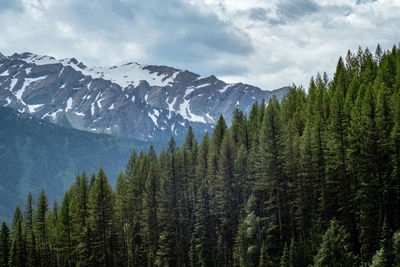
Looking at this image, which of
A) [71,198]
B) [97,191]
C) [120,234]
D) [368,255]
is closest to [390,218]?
[368,255]

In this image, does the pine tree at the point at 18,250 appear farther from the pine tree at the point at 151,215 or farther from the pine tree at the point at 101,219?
the pine tree at the point at 151,215

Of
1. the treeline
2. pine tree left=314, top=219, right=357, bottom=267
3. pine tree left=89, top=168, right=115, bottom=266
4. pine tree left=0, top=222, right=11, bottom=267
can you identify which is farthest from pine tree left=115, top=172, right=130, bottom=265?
pine tree left=314, top=219, right=357, bottom=267

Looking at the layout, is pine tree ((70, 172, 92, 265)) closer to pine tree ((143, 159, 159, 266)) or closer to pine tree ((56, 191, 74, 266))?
pine tree ((56, 191, 74, 266))

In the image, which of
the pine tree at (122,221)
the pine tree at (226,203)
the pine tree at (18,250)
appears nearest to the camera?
the pine tree at (226,203)

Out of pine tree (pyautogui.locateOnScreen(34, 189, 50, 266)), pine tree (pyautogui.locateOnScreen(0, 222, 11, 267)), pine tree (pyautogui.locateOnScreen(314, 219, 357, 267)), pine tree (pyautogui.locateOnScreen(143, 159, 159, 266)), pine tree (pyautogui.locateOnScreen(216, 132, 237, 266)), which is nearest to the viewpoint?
pine tree (pyautogui.locateOnScreen(314, 219, 357, 267))

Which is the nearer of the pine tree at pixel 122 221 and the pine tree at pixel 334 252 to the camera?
the pine tree at pixel 334 252

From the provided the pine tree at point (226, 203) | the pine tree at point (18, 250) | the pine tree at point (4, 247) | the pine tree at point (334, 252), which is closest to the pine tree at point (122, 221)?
the pine tree at point (18, 250)

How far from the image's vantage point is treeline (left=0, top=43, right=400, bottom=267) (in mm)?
40156

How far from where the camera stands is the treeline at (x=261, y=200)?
1581 inches

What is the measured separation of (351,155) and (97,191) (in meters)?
33.6

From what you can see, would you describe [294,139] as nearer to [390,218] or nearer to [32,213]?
[390,218]

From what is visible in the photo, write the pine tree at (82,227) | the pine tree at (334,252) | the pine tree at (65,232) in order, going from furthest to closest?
the pine tree at (65,232)
the pine tree at (82,227)
the pine tree at (334,252)

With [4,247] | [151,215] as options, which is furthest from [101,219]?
[4,247]

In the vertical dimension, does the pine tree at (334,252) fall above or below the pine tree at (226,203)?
below
